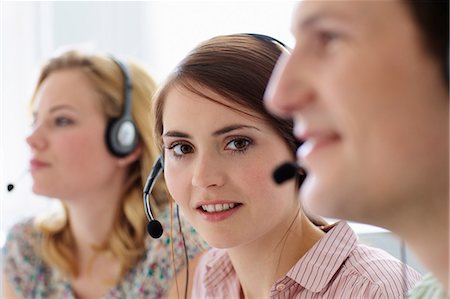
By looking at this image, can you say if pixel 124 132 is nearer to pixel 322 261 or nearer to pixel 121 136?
pixel 121 136

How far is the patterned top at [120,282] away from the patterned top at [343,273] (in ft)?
1.78

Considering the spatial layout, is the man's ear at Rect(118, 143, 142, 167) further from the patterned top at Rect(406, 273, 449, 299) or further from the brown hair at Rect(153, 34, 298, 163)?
the patterned top at Rect(406, 273, 449, 299)

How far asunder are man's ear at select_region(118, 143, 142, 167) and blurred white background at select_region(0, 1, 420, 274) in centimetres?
31

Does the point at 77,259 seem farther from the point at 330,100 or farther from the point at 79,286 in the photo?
the point at 330,100

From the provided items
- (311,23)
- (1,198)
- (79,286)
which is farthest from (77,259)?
(311,23)

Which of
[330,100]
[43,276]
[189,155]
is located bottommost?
[43,276]

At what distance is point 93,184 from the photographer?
193 cm

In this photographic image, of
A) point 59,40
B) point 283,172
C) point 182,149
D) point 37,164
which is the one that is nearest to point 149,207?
point 182,149

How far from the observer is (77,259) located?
2.00 meters

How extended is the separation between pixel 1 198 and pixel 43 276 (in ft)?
1.12

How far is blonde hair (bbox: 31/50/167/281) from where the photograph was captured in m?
1.92

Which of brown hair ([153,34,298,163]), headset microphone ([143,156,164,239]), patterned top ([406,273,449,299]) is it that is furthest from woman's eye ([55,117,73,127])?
patterned top ([406,273,449,299])

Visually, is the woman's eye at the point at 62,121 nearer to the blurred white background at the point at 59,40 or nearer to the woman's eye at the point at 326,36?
the blurred white background at the point at 59,40

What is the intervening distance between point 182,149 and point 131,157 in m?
0.78
